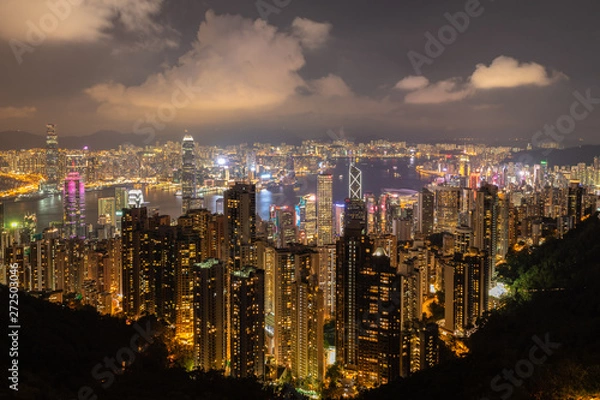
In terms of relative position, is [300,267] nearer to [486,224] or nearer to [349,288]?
[349,288]

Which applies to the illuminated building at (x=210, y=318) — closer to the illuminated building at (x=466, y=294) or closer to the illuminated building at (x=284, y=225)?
the illuminated building at (x=466, y=294)

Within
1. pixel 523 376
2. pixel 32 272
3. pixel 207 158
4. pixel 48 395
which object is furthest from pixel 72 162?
pixel 523 376

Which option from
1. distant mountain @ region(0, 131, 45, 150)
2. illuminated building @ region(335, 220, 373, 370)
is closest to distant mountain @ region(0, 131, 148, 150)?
distant mountain @ region(0, 131, 45, 150)

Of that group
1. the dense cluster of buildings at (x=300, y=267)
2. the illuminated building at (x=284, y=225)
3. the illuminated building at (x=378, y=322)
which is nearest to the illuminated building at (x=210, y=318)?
the dense cluster of buildings at (x=300, y=267)

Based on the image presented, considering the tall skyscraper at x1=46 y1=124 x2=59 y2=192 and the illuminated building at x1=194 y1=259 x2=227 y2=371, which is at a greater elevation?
the tall skyscraper at x1=46 y1=124 x2=59 y2=192

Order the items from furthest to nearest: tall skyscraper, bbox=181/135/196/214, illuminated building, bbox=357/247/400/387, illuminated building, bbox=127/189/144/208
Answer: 1. tall skyscraper, bbox=181/135/196/214
2. illuminated building, bbox=127/189/144/208
3. illuminated building, bbox=357/247/400/387

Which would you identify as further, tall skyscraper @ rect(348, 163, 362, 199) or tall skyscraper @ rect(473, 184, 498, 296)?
tall skyscraper @ rect(348, 163, 362, 199)

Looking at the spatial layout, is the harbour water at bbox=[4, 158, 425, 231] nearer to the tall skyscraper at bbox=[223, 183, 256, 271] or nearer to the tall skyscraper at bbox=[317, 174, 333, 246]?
the tall skyscraper at bbox=[317, 174, 333, 246]
